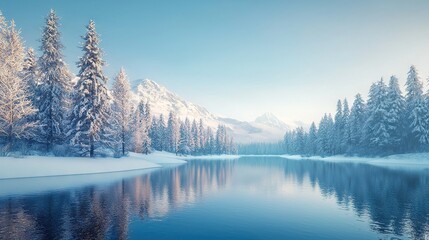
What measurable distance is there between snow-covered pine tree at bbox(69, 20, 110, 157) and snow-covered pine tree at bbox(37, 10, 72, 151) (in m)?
2.20

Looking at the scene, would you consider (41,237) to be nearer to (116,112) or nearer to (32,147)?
(32,147)

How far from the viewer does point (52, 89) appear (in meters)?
38.5

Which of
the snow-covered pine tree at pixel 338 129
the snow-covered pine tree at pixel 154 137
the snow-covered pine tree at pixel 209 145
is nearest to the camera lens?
the snow-covered pine tree at pixel 338 129

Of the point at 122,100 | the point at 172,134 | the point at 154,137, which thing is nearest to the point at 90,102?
the point at 122,100

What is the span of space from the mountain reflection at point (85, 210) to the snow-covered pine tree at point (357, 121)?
69479 mm

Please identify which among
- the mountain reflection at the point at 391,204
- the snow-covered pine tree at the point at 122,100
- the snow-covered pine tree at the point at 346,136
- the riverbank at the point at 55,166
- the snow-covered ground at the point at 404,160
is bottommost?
the snow-covered ground at the point at 404,160

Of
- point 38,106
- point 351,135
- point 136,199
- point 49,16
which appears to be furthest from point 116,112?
point 351,135

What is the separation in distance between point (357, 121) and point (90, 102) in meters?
73.5

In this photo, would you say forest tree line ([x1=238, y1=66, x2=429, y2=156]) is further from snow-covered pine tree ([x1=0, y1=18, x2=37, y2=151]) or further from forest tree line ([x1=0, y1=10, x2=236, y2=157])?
snow-covered pine tree ([x1=0, y1=18, x2=37, y2=151])

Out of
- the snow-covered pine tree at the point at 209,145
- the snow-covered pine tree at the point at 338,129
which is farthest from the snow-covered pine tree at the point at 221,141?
the snow-covered pine tree at the point at 338,129

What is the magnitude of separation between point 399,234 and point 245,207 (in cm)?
906

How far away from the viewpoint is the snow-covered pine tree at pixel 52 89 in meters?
38.1

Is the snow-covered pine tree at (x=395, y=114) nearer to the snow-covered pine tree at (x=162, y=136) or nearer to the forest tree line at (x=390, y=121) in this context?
the forest tree line at (x=390, y=121)

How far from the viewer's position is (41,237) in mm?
11227
